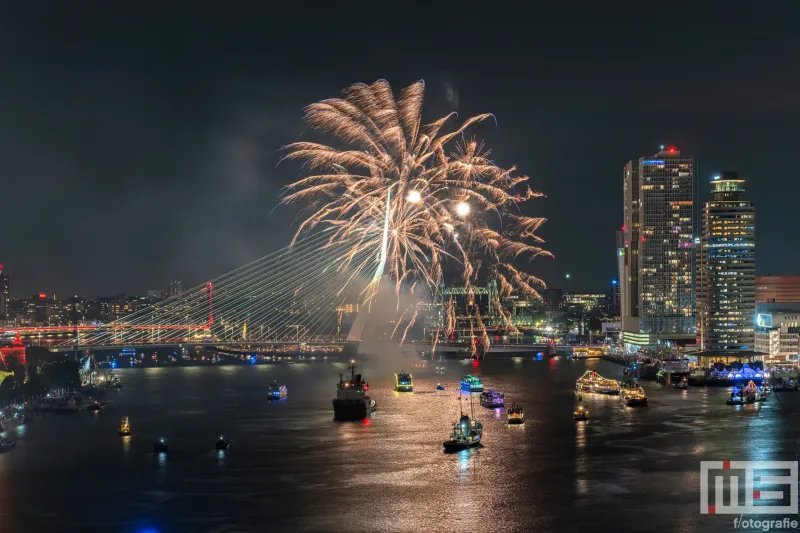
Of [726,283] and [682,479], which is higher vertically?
[726,283]

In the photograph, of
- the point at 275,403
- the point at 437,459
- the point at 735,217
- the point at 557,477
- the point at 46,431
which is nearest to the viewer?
the point at 557,477

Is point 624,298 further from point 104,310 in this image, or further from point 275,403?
point 104,310

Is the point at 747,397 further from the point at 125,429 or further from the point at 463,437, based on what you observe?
the point at 125,429

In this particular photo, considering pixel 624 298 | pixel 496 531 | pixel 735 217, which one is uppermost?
pixel 735 217

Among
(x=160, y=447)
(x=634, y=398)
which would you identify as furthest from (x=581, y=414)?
(x=160, y=447)

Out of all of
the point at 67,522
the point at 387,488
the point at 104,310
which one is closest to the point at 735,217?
the point at 387,488

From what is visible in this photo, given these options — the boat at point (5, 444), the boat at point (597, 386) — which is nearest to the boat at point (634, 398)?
the boat at point (597, 386)

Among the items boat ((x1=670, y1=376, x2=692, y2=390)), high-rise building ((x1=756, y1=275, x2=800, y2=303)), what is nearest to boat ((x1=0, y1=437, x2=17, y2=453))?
boat ((x1=670, y1=376, x2=692, y2=390))

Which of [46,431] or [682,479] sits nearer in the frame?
[682,479]
